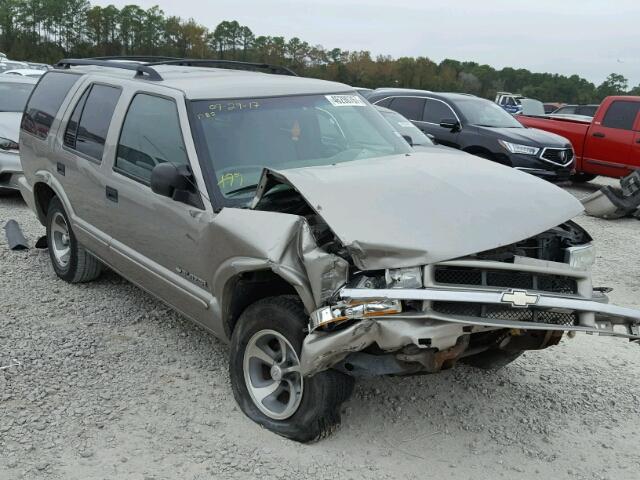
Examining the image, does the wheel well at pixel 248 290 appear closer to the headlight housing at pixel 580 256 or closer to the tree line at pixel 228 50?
the headlight housing at pixel 580 256

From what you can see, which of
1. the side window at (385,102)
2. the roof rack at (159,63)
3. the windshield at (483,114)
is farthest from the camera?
the side window at (385,102)

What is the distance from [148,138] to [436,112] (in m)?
8.40

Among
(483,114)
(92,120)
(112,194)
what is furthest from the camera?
(483,114)

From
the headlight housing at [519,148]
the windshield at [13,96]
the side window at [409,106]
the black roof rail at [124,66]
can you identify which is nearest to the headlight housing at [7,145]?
the windshield at [13,96]

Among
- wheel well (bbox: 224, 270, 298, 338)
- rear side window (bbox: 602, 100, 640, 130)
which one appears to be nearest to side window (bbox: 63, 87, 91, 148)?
wheel well (bbox: 224, 270, 298, 338)

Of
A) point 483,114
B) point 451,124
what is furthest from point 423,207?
point 483,114

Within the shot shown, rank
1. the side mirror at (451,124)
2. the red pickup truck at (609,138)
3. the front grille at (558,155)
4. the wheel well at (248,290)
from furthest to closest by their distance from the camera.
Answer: the red pickup truck at (609,138)
the side mirror at (451,124)
the front grille at (558,155)
the wheel well at (248,290)

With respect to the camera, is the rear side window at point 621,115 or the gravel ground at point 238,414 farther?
the rear side window at point 621,115

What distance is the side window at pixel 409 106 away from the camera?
12188 millimetres

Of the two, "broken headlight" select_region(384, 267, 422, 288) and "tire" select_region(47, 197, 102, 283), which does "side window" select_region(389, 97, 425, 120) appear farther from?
"broken headlight" select_region(384, 267, 422, 288)

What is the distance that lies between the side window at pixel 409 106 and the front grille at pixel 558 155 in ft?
7.63

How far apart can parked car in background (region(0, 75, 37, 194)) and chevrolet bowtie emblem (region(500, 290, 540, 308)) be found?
758 centimetres

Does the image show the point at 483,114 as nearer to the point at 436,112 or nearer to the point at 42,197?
the point at 436,112

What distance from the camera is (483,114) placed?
39.1ft
